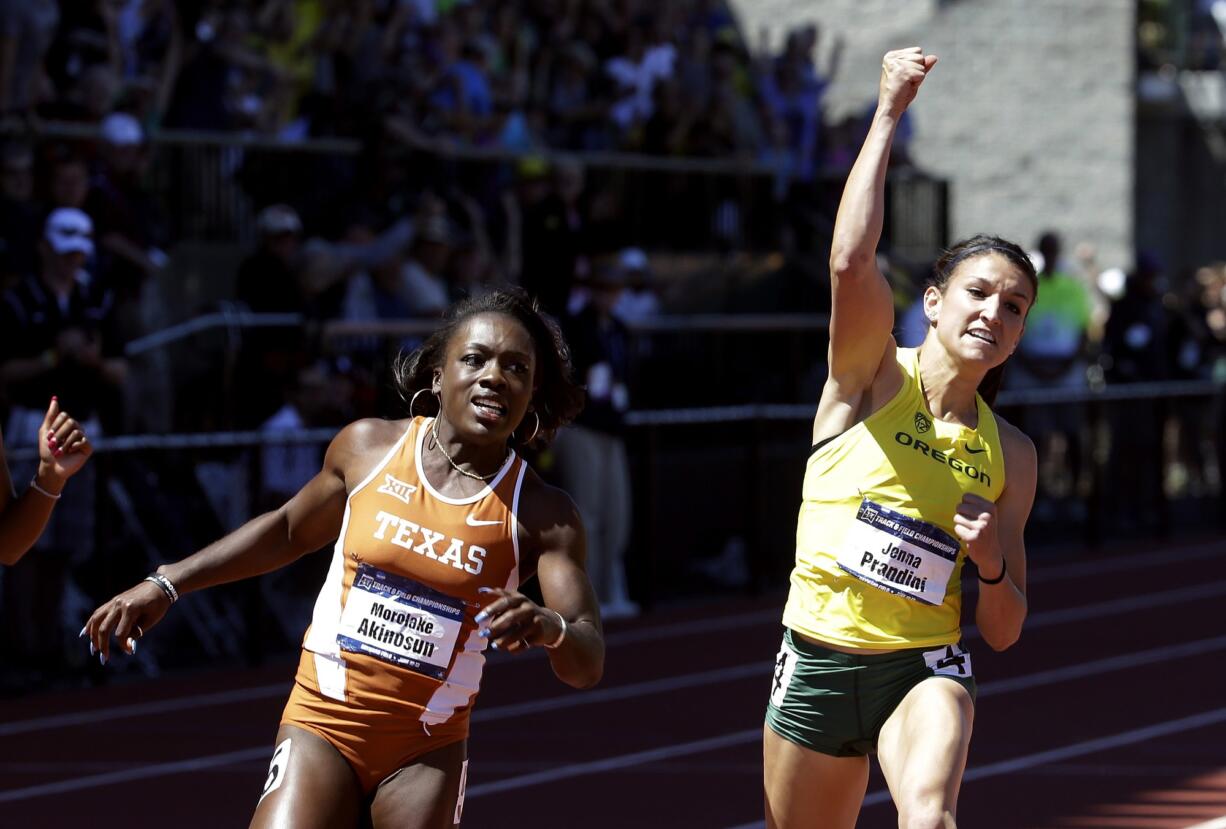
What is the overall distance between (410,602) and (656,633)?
7729 millimetres

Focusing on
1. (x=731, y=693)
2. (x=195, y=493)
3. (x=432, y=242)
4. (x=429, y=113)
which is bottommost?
(x=731, y=693)

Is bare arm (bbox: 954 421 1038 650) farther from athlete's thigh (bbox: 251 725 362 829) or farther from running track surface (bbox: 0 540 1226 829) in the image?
running track surface (bbox: 0 540 1226 829)

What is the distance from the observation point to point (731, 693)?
34.0ft

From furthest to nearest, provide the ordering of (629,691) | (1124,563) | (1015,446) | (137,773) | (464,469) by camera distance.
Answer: (1124,563) < (629,691) < (137,773) < (1015,446) < (464,469)

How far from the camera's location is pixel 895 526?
16.6 ft

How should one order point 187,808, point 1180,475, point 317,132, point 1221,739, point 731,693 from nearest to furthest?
point 187,808
point 1221,739
point 731,693
point 317,132
point 1180,475

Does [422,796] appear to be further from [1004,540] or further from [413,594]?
[1004,540]

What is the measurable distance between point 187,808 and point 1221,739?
15.3 feet

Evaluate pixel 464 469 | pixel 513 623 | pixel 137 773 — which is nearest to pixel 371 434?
pixel 464 469

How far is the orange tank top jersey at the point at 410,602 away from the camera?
453 centimetres

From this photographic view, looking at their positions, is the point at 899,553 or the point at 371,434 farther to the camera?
the point at 899,553

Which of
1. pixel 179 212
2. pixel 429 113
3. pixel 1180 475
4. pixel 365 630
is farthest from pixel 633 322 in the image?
pixel 365 630

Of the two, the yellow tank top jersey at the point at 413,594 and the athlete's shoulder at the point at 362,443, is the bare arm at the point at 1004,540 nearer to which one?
the yellow tank top jersey at the point at 413,594

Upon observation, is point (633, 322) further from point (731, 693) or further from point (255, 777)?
point (255, 777)
